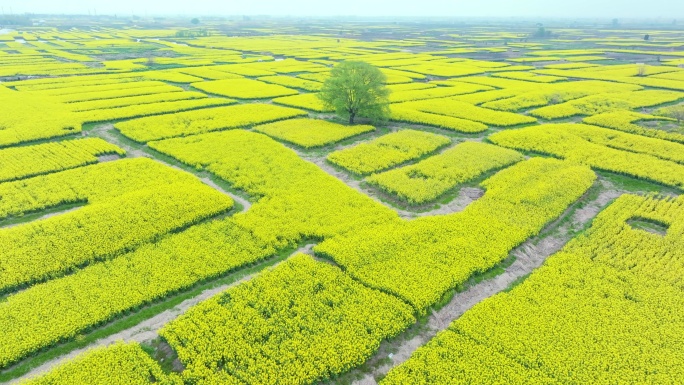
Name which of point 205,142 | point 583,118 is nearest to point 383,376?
point 205,142

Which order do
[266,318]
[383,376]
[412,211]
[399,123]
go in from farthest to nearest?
1. [399,123]
2. [412,211]
3. [266,318]
4. [383,376]

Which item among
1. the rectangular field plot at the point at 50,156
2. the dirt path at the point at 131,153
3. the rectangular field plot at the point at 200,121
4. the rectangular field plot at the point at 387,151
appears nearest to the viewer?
the dirt path at the point at 131,153

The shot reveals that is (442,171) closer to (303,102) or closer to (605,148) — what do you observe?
(605,148)

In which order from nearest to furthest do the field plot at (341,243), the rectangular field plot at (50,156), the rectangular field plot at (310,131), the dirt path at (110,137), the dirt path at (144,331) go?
the dirt path at (144,331) < the field plot at (341,243) < the rectangular field plot at (50,156) < the dirt path at (110,137) < the rectangular field plot at (310,131)

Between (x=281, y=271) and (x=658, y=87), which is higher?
(x=658, y=87)

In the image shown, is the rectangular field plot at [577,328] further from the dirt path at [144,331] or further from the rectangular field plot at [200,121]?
the rectangular field plot at [200,121]

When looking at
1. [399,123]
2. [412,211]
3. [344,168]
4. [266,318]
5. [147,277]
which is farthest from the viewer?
[399,123]

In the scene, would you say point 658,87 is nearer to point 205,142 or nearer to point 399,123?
point 399,123

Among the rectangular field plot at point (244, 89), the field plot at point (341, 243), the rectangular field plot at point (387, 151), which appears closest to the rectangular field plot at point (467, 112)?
the field plot at point (341, 243)
